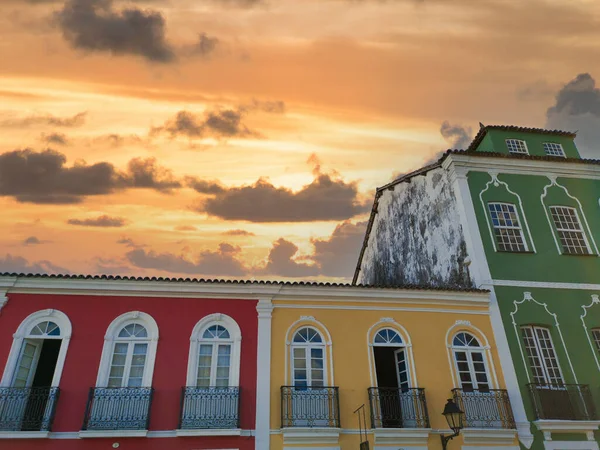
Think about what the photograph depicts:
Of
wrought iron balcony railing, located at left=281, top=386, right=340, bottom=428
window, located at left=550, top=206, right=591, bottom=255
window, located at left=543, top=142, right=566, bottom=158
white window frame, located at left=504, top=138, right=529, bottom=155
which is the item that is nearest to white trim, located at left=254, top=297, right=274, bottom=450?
wrought iron balcony railing, located at left=281, top=386, right=340, bottom=428

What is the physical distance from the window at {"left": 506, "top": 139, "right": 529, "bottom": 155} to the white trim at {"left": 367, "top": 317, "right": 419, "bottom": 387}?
9006 millimetres

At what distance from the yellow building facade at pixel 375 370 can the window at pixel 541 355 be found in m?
1.15

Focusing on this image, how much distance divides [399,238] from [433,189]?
3386 millimetres

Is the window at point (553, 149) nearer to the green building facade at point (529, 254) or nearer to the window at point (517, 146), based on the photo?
the green building facade at point (529, 254)

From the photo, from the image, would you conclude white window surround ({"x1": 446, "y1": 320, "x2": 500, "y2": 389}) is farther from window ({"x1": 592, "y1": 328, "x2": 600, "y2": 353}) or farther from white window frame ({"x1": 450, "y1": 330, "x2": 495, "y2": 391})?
window ({"x1": 592, "y1": 328, "x2": 600, "y2": 353})

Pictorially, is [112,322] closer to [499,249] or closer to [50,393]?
[50,393]

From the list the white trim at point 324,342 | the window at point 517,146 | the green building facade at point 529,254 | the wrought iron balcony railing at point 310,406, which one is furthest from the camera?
the window at point 517,146

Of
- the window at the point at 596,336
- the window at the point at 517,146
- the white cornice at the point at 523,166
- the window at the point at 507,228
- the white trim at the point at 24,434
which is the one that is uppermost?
the window at the point at 517,146

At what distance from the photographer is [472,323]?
13.3 metres

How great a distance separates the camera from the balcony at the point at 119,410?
10.5 meters

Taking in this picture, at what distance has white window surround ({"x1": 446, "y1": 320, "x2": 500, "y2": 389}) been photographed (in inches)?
492

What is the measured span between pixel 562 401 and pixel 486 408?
2.30m

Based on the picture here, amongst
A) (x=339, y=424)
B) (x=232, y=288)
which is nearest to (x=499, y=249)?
(x=339, y=424)

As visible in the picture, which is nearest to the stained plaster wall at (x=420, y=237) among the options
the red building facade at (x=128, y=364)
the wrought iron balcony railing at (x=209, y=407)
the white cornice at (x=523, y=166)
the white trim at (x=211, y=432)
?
the white cornice at (x=523, y=166)
